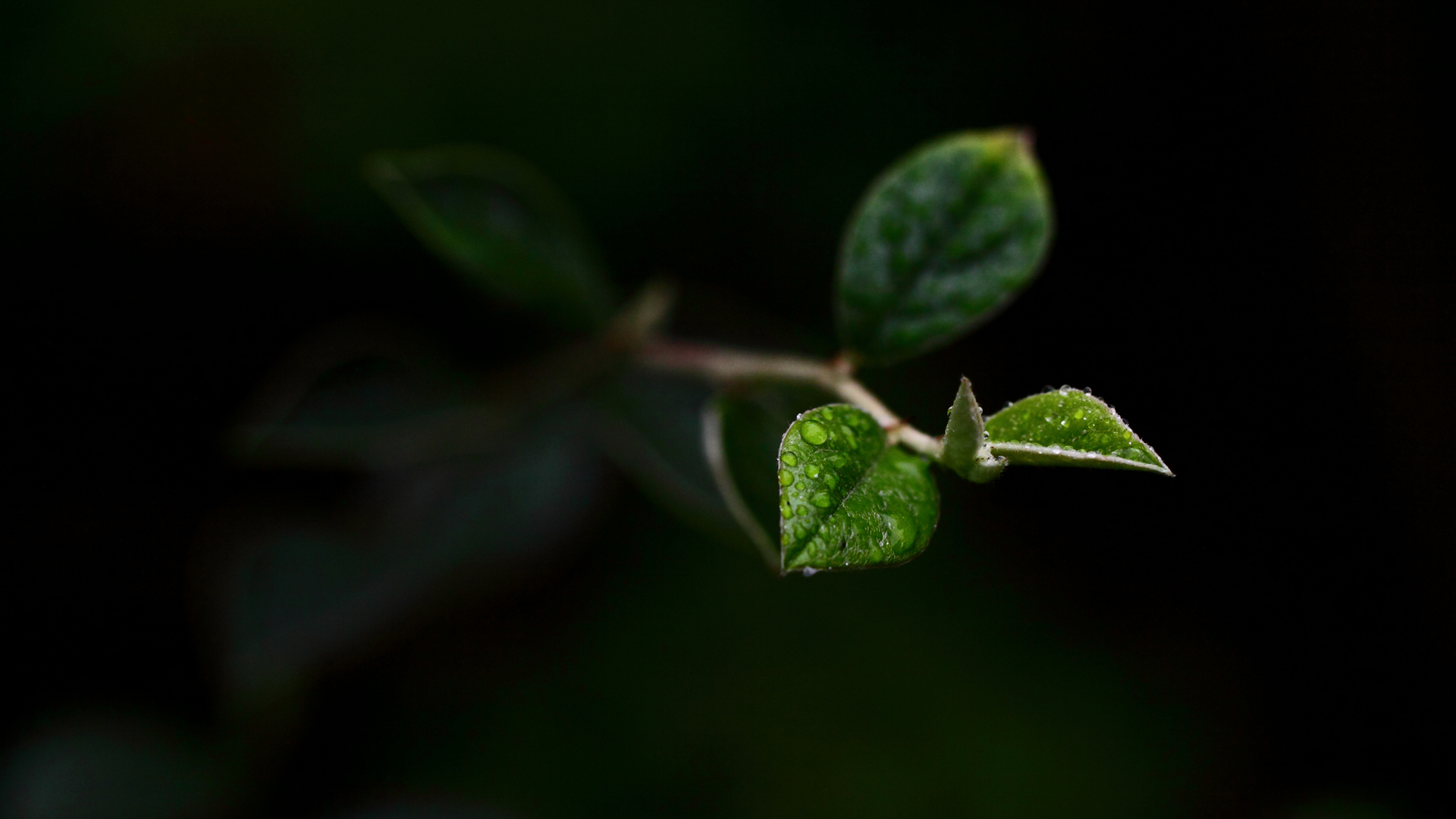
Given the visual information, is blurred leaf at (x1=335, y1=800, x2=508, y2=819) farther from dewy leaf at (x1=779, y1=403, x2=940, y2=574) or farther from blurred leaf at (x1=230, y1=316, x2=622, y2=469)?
dewy leaf at (x1=779, y1=403, x2=940, y2=574)

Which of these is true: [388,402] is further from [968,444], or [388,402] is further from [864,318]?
[968,444]

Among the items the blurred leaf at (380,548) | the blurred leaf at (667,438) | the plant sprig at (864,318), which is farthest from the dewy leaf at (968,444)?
the blurred leaf at (380,548)

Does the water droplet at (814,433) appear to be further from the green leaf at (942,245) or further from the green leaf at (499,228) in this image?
the green leaf at (499,228)

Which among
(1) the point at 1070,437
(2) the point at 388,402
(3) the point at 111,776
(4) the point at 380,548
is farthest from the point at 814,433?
(3) the point at 111,776

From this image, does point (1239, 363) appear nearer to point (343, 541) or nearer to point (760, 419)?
point (760, 419)

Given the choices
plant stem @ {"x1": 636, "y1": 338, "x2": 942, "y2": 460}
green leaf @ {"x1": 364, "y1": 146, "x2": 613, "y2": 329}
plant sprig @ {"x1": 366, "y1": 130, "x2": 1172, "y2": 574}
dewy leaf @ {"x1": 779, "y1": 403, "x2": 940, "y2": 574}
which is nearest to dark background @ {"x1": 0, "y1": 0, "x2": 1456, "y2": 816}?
plant sprig @ {"x1": 366, "y1": 130, "x2": 1172, "y2": 574}

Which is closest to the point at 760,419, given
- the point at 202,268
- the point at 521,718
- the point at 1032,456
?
the point at 1032,456
